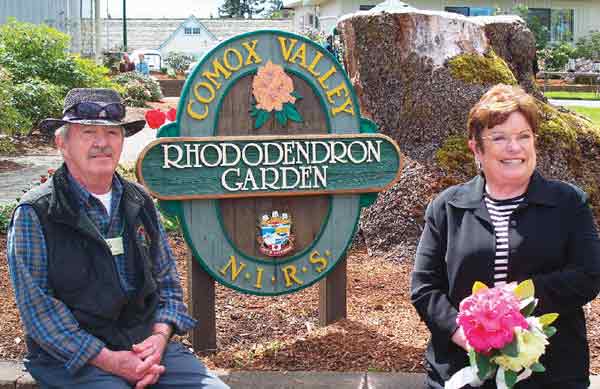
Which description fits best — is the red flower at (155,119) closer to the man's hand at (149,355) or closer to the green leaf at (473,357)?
the man's hand at (149,355)

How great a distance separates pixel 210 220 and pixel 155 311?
115 cm

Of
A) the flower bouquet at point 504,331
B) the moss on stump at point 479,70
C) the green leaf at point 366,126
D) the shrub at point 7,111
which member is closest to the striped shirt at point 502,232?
the flower bouquet at point 504,331

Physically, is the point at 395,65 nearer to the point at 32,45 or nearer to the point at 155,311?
the point at 155,311

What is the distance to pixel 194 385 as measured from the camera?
11.8 feet

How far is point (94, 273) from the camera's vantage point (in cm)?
344

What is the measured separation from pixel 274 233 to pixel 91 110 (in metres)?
1.55

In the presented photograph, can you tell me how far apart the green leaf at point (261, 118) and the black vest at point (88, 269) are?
1314mm

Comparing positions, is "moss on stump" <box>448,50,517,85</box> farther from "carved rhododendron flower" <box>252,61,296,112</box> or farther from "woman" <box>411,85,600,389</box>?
"woman" <box>411,85,600,389</box>

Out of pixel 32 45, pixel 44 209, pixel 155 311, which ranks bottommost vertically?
pixel 155 311

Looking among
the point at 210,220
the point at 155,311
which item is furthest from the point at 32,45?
the point at 155,311

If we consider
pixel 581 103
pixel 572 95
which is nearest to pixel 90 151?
pixel 581 103

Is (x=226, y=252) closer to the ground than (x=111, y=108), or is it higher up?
closer to the ground

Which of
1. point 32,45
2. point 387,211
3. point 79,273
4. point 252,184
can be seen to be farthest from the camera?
point 32,45

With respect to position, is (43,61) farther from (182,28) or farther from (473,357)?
(182,28)
